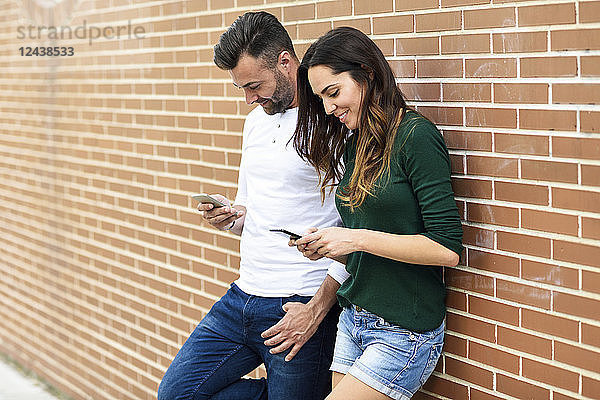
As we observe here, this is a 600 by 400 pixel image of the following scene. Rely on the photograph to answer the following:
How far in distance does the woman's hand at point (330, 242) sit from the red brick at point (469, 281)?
500 mm

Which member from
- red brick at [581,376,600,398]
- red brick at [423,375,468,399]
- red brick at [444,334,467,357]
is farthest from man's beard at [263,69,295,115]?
red brick at [581,376,600,398]

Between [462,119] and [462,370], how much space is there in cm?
95

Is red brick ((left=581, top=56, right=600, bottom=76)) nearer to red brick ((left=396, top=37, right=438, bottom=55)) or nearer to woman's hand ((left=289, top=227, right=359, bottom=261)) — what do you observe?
red brick ((left=396, top=37, right=438, bottom=55))

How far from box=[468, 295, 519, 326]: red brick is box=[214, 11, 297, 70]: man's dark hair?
1327 millimetres

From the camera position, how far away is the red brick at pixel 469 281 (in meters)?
3.18

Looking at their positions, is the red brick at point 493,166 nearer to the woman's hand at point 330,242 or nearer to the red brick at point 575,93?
the red brick at point 575,93

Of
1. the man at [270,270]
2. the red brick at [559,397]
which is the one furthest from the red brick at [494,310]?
the man at [270,270]

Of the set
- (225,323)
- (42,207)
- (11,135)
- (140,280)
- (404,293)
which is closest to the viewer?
(404,293)

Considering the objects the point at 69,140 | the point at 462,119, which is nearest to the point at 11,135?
the point at 69,140

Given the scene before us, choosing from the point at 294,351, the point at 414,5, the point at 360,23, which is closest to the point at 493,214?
the point at 414,5

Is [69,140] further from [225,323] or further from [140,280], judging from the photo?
[225,323]

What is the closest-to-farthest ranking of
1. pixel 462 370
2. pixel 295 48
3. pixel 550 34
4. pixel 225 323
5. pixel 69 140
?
1. pixel 550 34
2. pixel 462 370
3. pixel 225 323
4. pixel 295 48
5. pixel 69 140

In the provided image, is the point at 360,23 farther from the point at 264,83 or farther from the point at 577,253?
the point at 577,253

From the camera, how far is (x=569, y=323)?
2889 millimetres
